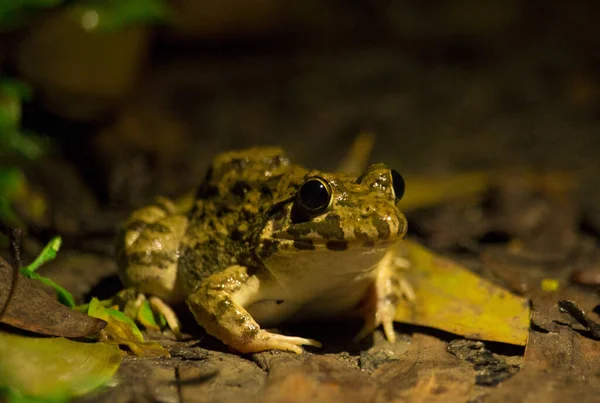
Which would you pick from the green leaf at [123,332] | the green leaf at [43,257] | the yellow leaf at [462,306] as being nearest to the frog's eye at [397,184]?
the yellow leaf at [462,306]

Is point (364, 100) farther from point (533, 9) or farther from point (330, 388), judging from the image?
point (330, 388)

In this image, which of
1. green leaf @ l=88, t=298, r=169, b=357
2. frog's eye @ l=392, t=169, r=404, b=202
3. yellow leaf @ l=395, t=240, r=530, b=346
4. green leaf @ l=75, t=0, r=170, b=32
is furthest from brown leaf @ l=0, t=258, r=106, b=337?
green leaf @ l=75, t=0, r=170, b=32

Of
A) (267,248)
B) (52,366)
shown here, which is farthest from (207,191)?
(52,366)

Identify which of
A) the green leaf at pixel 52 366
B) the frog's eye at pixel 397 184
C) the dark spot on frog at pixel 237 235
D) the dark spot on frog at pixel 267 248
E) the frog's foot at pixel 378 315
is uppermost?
the frog's eye at pixel 397 184

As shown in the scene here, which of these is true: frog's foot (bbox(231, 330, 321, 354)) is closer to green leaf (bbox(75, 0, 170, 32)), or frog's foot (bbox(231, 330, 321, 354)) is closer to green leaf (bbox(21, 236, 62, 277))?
green leaf (bbox(21, 236, 62, 277))

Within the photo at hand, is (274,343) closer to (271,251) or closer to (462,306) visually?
(271,251)

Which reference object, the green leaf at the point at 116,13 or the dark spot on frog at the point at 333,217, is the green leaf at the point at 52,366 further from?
the green leaf at the point at 116,13
